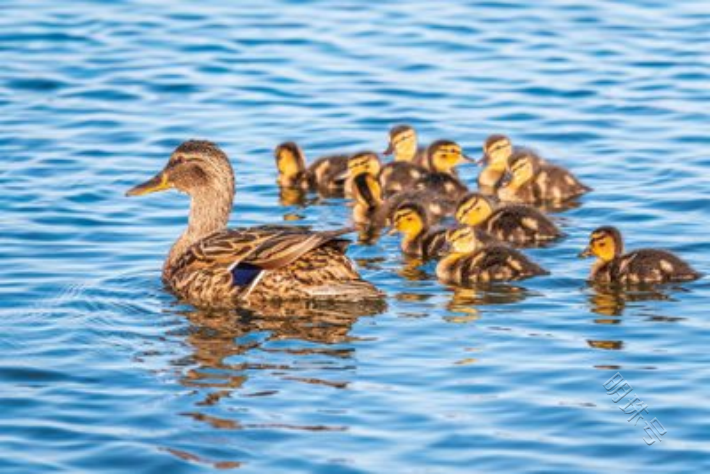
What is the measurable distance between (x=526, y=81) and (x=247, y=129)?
2555 mm

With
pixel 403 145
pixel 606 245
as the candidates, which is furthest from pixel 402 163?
pixel 606 245

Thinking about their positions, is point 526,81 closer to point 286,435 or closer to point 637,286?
point 637,286

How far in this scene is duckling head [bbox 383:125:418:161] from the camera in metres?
13.0

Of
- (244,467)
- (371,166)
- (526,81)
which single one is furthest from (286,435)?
(526,81)

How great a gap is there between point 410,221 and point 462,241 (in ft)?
2.06

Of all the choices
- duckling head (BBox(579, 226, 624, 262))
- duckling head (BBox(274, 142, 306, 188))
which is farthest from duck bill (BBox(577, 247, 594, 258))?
duckling head (BBox(274, 142, 306, 188))

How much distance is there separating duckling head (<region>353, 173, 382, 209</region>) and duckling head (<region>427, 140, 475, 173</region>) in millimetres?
517

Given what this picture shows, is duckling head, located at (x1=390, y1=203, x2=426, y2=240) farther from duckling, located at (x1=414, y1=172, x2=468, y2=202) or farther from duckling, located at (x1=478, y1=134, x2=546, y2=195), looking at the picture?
duckling, located at (x1=478, y1=134, x2=546, y2=195)

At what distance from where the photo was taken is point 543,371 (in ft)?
28.6

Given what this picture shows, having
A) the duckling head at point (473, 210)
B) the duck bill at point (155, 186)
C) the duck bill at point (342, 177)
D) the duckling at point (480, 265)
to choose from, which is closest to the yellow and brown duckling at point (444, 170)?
the duck bill at point (342, 177)

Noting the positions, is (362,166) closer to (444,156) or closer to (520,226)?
(444,156)

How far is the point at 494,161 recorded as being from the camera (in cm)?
1284

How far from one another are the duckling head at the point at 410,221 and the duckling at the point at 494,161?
1533mm

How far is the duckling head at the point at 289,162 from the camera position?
1273 cm
